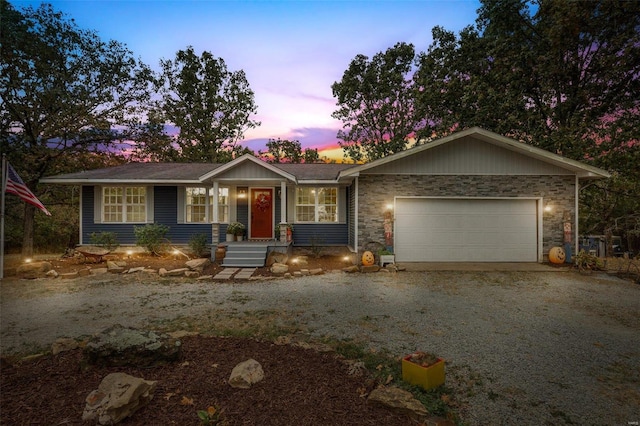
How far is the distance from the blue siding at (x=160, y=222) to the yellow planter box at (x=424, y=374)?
428 inches

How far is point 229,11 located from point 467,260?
35.1 ft

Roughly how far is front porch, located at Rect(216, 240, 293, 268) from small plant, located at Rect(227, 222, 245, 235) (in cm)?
57

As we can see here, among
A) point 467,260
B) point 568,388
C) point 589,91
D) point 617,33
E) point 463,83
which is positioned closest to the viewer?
point 568,388

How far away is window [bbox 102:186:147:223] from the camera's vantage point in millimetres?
12844

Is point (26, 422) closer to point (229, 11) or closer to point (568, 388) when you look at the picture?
point (568, 388)

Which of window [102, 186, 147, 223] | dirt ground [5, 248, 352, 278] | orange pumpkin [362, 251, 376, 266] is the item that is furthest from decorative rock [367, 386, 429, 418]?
window [102, 186, 147, 223]

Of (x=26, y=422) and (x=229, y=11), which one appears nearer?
(x=26, y=422)

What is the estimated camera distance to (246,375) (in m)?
2.98

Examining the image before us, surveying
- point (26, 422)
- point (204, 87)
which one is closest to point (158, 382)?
point (26, 422)

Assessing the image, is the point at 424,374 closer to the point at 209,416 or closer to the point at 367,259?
the point at 209,416

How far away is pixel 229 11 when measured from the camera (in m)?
8.95

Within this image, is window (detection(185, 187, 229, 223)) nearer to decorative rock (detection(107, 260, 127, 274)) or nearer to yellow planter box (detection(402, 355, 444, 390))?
decorative rock (detection(107, 260, 127, 274))

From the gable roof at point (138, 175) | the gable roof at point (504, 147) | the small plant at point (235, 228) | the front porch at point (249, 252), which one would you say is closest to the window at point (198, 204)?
the gable roof at point (138, 175)

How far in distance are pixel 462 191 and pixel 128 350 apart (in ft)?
34.3
